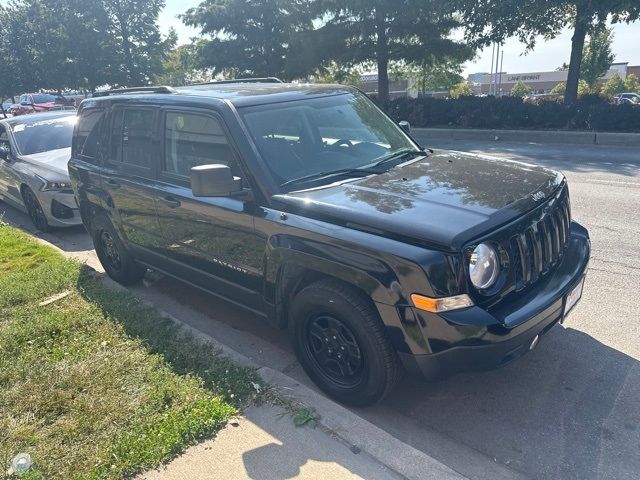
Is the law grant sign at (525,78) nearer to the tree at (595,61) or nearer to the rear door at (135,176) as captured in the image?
the tree at (595,61)

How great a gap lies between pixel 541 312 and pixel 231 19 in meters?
23.5

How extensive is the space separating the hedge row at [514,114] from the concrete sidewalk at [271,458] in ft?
45.0

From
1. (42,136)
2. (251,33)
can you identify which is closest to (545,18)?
(251,33)

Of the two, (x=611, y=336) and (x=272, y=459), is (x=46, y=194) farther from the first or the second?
(x=611, y=336)

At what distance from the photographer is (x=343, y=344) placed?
320cm

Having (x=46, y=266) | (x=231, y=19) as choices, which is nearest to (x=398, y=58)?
(x=231, y=19)

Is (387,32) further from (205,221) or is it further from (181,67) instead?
(181,67)

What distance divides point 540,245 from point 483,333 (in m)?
0.76

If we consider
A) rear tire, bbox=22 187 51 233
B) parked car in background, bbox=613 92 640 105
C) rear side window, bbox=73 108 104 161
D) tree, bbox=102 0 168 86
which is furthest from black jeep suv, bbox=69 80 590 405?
tree, bbox=102 0 168 86

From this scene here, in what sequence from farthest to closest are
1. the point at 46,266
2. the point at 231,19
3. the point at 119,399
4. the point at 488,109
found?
the point at 231,19, the point at 488,109, the point at 46,266, the point at 119,399

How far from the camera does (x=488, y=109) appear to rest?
16.4 metres

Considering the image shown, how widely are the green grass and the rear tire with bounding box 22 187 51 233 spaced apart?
3003 millimetres

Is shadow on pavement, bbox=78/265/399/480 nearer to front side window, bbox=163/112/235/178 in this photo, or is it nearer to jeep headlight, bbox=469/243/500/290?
jeep headlight, bbox=469/243/500/290

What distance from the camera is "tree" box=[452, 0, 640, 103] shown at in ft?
46.9
